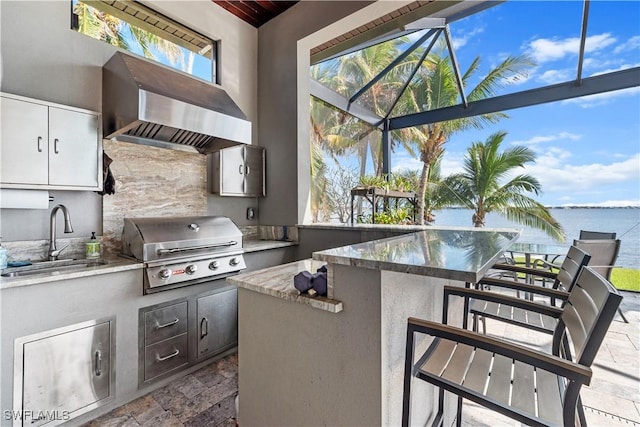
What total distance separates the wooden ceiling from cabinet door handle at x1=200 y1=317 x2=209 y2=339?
3.38m

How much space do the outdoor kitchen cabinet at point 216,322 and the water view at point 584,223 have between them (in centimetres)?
417

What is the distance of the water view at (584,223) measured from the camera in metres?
6.05

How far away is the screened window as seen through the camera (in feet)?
7.93

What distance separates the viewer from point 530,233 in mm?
6148

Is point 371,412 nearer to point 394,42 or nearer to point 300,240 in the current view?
point 300,240

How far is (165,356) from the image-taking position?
2.13 metres

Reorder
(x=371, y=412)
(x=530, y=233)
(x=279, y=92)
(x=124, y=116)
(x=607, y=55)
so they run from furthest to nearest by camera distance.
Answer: (x=530, y=233)
(x=607, y=55)
(x=279, y=92)
(x=124, y=116)
(x=371, y=412)

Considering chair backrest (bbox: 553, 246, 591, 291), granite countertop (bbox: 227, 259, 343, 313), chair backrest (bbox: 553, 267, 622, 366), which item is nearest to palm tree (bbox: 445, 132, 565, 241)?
chair backrest (bbox: 553, 246, 591, 291)

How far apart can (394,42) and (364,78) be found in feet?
2.74

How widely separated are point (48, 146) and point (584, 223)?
1337cm

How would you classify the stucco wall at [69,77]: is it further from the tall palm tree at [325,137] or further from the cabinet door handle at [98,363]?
the tall palm tree at [325,137]

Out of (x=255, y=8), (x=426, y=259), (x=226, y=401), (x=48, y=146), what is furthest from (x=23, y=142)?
(x=255, y=8)

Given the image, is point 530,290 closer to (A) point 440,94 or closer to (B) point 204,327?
(B) point 204,327

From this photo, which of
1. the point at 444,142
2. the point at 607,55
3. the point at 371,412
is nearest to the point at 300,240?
the point at 371,412
